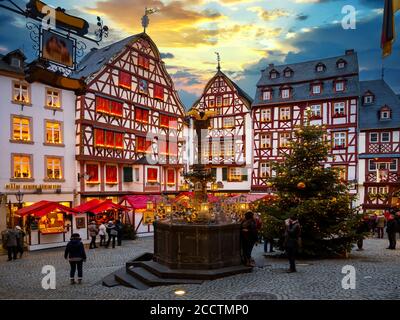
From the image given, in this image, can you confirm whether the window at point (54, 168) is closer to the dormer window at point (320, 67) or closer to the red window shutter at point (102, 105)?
the red window shutter at point (102, 105)

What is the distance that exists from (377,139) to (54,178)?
2757 centimetres

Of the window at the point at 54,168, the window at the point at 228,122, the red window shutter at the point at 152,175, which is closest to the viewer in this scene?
the window at the point at 54,168

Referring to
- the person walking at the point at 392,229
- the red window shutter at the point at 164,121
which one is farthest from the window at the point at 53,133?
the person walking at the point at 392,229

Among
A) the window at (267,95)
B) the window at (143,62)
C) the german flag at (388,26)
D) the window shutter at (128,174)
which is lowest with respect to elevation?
the window shutter at (128,174)

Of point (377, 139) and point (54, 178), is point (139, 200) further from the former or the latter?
point (377, 139)

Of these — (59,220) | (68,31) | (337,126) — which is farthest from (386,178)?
(68,31)

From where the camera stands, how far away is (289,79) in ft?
128

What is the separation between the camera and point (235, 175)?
3981 cm

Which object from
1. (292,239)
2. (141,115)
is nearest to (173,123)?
(141,115)

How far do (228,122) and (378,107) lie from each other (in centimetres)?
1436

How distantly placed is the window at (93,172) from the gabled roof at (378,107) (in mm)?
23871

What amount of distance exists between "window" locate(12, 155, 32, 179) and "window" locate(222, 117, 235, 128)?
2080 cm

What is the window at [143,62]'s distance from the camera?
32.9 metres

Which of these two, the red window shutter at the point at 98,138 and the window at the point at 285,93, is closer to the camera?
the red window shutter at the point at 98,138
